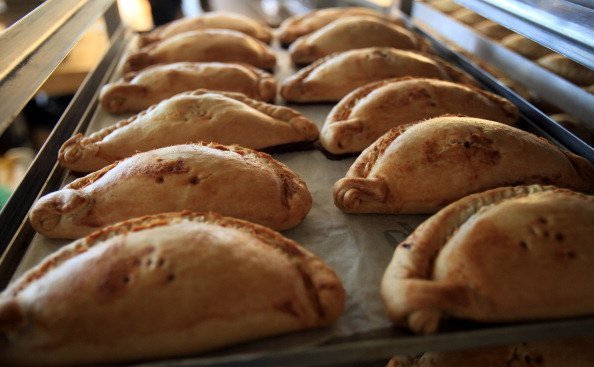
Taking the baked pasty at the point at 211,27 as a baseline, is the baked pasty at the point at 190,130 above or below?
below

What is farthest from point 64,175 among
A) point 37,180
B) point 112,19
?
point 112,19

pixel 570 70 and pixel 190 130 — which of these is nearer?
pixel 190 130

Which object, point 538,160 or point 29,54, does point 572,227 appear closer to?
point 538,160

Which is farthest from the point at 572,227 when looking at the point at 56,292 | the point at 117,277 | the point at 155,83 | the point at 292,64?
the point at 292,64

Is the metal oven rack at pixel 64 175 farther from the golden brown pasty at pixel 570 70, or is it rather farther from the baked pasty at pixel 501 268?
the golden brown pasty at pixel 570 70

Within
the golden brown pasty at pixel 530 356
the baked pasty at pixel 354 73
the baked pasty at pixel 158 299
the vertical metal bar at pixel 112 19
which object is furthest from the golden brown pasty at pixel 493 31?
the vertical metal bar at pixel 112 19

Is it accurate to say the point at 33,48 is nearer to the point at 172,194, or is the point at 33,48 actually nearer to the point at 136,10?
the point at 172,194
